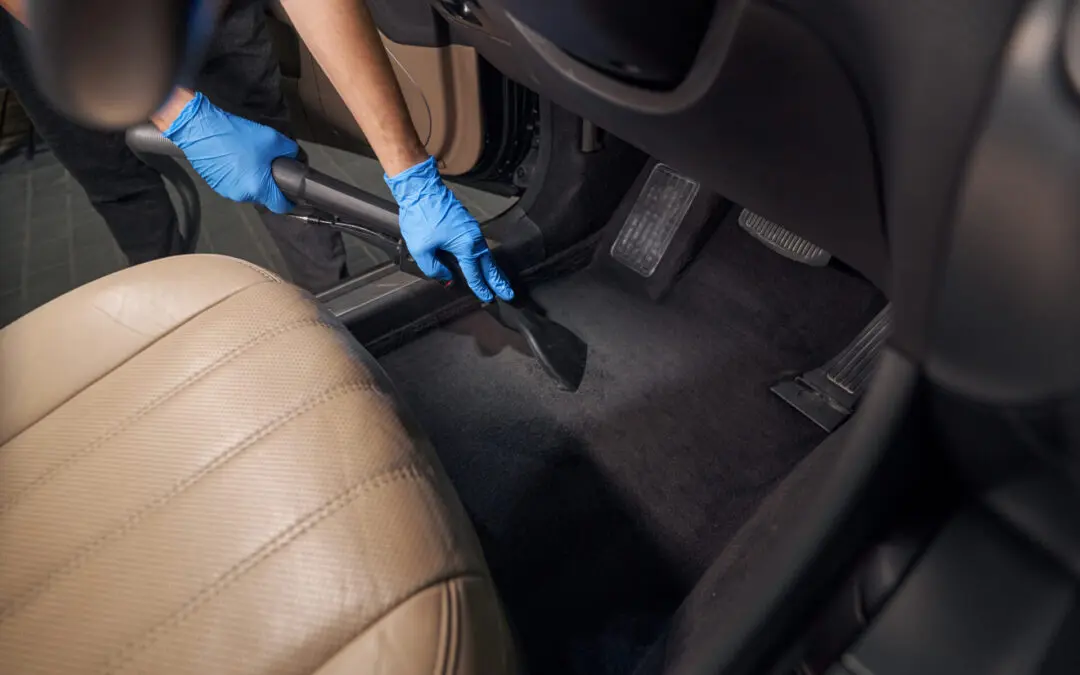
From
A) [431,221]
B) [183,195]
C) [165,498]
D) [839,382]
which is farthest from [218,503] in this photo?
[183,195]

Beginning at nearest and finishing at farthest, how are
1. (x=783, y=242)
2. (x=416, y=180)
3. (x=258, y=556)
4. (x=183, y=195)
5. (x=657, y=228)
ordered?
(x=258, y=556)
(x=416, y=180)
(x=783, y=242)
(x=657, y=228)
(x=183, y=195)

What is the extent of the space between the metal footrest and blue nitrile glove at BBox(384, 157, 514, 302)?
1.20 ft

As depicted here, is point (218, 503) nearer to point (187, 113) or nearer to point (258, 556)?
point (258, 556)

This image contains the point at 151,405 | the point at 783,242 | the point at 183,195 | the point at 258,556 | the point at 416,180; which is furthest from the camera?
the point at 183,195

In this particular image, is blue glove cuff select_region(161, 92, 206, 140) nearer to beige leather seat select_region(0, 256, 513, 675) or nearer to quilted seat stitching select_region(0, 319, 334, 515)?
beige leather seat select_region(0, 256, 513, 675)

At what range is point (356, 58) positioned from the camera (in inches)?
33.1

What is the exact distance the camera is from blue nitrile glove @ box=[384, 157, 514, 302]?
97cm

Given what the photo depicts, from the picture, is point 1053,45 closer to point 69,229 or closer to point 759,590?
point 759,590

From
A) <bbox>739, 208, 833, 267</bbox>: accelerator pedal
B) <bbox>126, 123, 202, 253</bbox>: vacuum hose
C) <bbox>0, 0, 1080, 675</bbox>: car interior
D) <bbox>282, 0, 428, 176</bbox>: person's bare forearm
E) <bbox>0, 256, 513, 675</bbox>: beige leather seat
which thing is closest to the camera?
<bbox>0, 0, 1080, 675</bbox>: car interior

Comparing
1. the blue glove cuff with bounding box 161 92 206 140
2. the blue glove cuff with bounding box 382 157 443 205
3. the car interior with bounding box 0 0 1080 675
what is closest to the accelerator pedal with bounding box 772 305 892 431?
the car interior with bounding box 0 0 1080 675

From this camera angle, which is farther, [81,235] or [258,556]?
[81,235]

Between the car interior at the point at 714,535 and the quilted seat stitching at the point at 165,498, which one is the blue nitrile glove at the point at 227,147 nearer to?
the car interior at the point at 714,535

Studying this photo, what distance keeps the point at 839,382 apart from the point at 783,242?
261 millimetres

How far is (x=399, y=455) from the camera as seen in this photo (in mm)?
552
